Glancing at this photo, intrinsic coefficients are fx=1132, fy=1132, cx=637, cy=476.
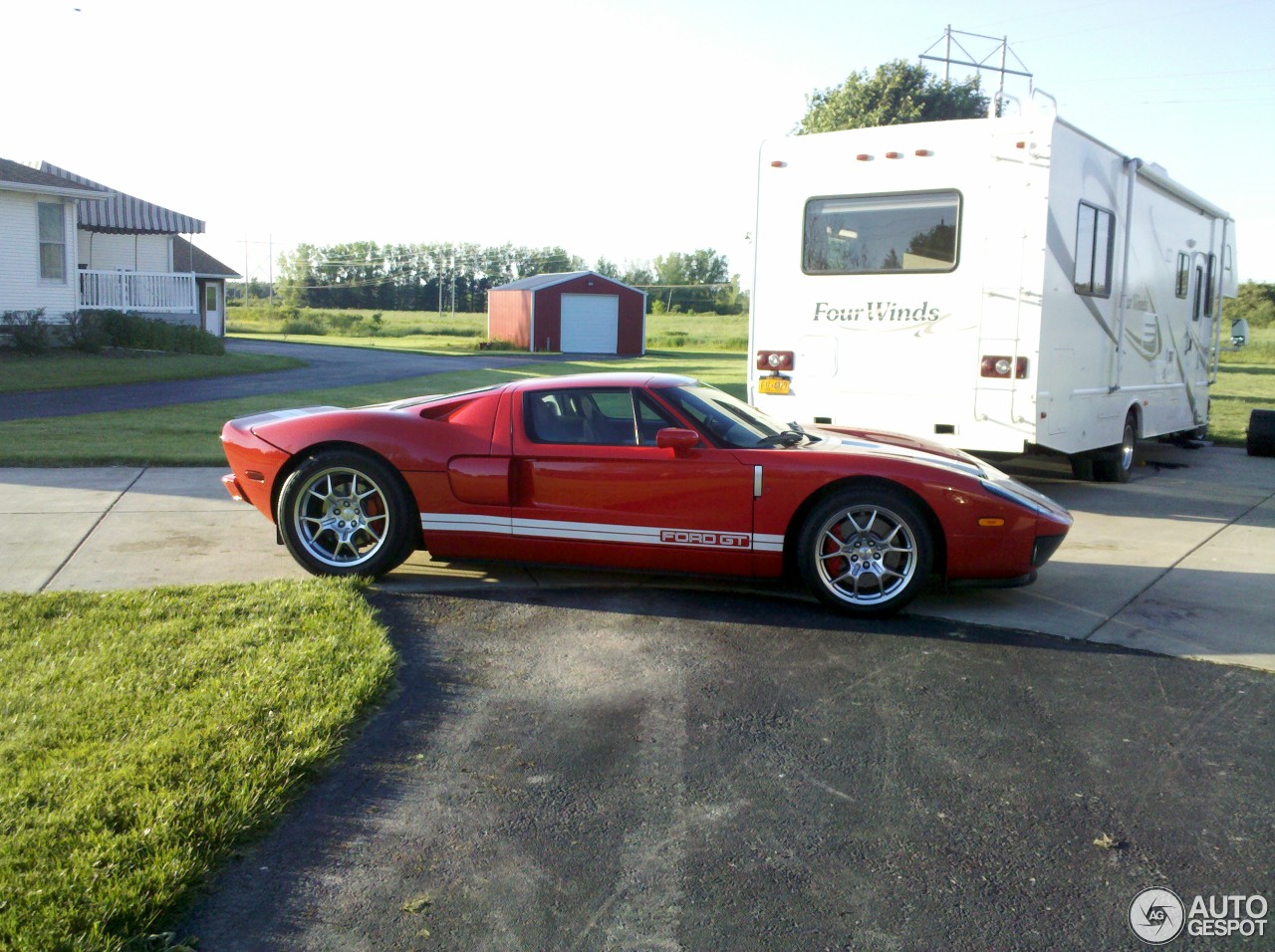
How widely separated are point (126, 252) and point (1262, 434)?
27751 millimetres

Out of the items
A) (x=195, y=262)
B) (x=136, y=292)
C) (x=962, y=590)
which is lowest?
(x=962, y=590)

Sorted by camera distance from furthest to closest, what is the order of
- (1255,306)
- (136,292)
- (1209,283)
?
(1255,306)
(136,292)
(1209,283)

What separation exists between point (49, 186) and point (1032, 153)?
21708 mm

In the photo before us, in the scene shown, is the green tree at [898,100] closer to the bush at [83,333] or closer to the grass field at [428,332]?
the grass field at [428,332]

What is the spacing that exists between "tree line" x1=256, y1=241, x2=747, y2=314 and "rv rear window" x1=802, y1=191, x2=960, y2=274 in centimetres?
8789

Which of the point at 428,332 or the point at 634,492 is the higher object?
the point at 428,332

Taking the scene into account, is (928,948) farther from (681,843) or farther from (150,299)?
(150,299)

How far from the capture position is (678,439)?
614 centimetres

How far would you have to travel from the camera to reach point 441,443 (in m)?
6.47

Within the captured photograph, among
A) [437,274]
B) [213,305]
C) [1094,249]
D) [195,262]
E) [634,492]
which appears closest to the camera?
[634,492]

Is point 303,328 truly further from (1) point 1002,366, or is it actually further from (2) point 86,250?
(1) point 1002,366

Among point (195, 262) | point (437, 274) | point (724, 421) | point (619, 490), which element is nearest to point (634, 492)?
point (619, 490)

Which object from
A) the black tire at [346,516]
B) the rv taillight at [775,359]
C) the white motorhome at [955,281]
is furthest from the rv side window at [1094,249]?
the black tire at [346,516]

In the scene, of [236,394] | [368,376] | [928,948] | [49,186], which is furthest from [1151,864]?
[49,186]
